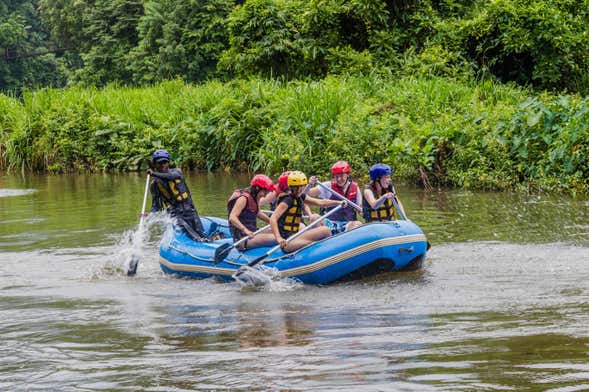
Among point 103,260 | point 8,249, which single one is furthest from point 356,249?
point 8,249

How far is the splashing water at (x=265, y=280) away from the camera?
10.0 m

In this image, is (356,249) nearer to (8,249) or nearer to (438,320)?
(438,320)

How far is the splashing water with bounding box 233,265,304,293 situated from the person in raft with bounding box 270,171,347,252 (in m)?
0.32

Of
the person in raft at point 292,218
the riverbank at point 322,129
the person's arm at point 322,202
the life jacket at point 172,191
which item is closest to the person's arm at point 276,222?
the person in raft at point 292,218

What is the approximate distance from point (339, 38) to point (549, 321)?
1818cm

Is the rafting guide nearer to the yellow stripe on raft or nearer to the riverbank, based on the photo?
the yellow stripe on raft

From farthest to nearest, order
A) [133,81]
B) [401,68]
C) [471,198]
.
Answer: [133,81]
[401,68]
[471,198]

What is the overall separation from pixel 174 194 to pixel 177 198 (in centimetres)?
7

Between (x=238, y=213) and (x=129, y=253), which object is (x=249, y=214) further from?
(x=129, y=253)

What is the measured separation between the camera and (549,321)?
7.70 m

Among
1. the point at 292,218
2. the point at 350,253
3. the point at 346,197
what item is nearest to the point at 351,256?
the point at 350,253

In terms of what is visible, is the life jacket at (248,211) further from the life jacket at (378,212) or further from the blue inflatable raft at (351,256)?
the life jacket at (378,212)

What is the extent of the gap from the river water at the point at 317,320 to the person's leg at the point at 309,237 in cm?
47

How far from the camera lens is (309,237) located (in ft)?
34.1
